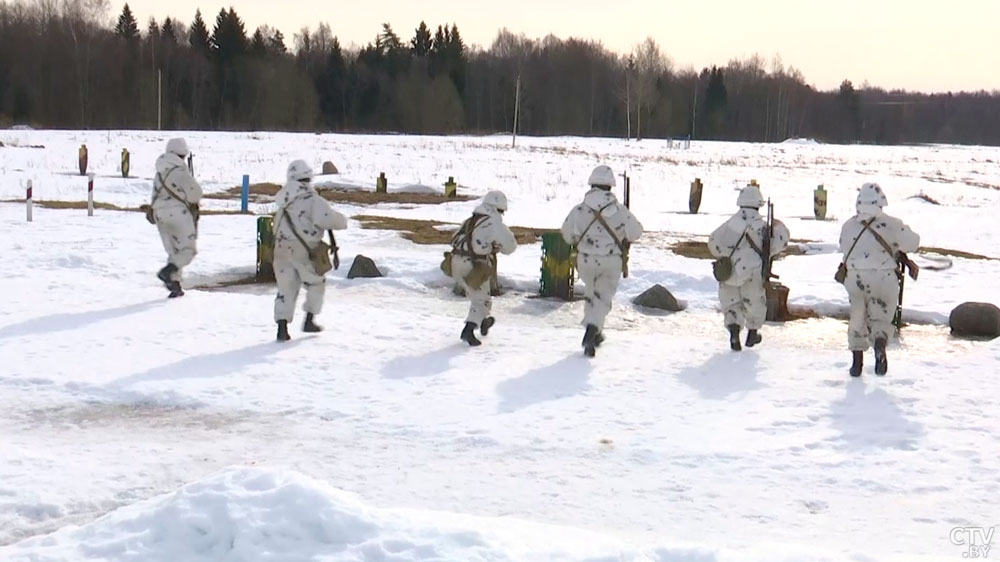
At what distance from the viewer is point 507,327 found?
10.7m

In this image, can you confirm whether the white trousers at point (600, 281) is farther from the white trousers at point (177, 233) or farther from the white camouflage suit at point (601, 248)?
the white trousers at point (177, 233)

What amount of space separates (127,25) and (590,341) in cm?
8089

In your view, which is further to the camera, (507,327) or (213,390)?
(507,327)

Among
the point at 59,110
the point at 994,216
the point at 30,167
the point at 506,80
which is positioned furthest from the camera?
the point at 506,80

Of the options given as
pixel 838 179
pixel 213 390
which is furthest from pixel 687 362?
pixel 838 179

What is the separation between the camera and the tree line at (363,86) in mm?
68250

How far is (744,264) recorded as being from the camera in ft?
31.6

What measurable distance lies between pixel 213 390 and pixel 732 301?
16.7ft

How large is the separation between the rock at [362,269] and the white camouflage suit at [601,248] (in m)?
4.54

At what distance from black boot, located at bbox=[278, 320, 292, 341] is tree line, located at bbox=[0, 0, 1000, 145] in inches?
1941

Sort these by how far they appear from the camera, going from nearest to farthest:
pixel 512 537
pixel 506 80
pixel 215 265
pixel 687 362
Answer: pixel 512 537 → pixel 687 362 → pixel 215 265 → pixel 506 80

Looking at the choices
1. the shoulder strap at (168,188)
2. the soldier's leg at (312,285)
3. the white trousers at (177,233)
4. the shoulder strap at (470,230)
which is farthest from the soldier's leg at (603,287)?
the shoulder strap at (168,188)

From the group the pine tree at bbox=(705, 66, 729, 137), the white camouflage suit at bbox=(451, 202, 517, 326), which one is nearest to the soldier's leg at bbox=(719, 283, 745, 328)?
the white camouflage suit at bbox=(451, 202, 517, 326)

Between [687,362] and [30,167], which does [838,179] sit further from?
[687,362]
